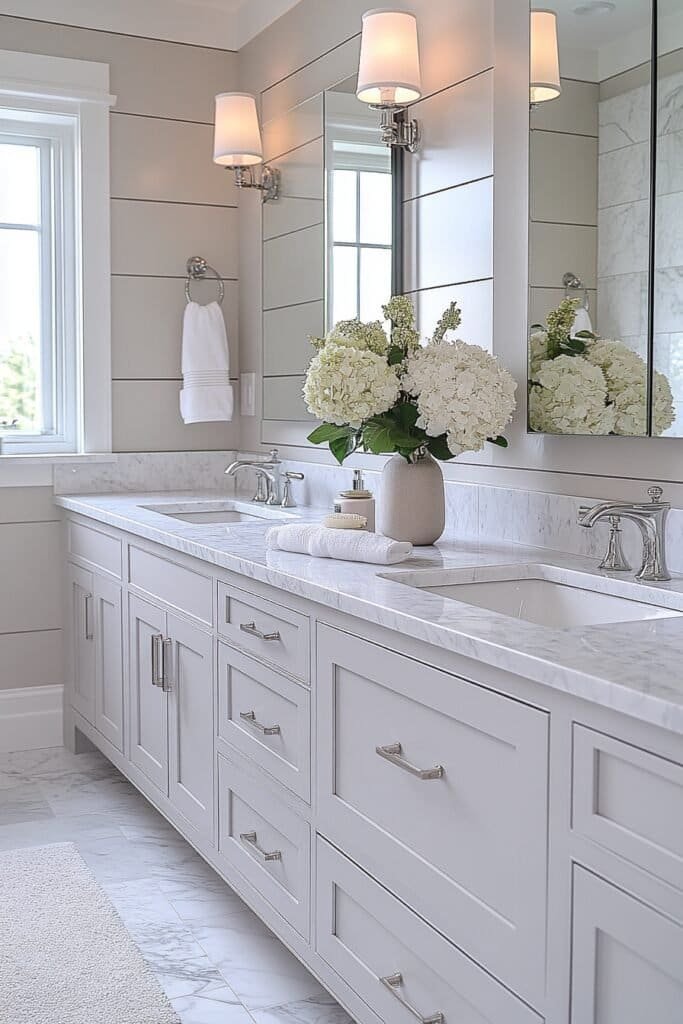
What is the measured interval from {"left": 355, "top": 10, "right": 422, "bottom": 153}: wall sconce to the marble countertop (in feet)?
3.50

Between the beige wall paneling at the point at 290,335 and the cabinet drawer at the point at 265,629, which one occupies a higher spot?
the beige wall paneling at the point at 290,335

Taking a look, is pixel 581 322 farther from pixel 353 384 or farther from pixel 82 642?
pixel 82 642

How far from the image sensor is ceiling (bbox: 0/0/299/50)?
3.51 meters

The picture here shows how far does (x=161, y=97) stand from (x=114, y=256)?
0.56m

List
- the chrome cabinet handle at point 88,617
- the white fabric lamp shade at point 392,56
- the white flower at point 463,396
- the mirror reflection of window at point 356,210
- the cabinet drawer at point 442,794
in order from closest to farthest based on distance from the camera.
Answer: the cabinet drawer at point 442,794
the white flower at point 463,396
the white fabric lamp shade at point 392,56
the mirror reflection of window at point 356,210
the chrome cabinet handle at point 88,617

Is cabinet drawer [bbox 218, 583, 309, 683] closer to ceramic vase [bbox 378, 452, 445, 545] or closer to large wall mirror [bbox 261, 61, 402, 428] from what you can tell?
ceramic vase [bbox 378, 452, 445, 545]

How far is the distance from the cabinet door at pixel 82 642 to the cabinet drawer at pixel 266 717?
112cm

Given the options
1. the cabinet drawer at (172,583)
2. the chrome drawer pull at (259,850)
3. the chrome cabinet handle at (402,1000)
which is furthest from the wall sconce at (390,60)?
the chrome cabinet handle at (402,1000)

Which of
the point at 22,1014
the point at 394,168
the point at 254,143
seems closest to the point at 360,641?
the point at 22,1014

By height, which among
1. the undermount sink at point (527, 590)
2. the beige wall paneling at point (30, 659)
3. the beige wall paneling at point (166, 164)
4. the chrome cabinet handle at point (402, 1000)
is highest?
the beige wall paneling at point (166, 164)

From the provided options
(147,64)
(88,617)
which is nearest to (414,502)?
(88,617)

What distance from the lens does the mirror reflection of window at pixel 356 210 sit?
289 cm

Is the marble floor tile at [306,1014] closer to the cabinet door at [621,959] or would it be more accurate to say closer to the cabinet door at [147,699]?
the cabinet door at [147,699]

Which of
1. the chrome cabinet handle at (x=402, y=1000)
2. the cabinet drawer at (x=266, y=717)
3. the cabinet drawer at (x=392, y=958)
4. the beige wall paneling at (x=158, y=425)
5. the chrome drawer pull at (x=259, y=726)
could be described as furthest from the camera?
the beige wall paneling at (x=158, y=425)
